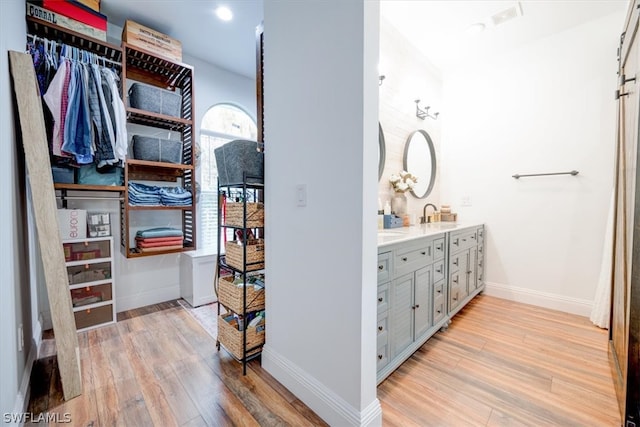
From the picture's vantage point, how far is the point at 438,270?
6.81 feet

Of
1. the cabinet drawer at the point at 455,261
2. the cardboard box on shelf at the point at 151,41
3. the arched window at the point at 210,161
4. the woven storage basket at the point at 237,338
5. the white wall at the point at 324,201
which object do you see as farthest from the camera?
the arched window at the point at 210,161

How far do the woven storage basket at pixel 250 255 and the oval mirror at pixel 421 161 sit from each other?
187 centimetres

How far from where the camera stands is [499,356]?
1.90 m

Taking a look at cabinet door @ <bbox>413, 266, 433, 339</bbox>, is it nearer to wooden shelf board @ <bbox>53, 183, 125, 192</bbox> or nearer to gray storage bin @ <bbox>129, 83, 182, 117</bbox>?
wooden shelf board @ <bbox>53, 183, 125, 192</bbox>

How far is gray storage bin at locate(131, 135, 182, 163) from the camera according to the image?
8.25 feet

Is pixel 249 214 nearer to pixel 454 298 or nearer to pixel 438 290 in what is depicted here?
pixel 438 290

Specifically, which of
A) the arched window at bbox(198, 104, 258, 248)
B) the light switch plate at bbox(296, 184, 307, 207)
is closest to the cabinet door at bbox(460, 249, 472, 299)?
the light switch plate at bbox(296, 184, 307, 207)

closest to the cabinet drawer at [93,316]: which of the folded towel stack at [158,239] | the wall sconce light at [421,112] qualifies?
the folded towel stack at [158,239]

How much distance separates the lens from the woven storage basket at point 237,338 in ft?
5.62

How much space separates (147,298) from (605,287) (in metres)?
4.44

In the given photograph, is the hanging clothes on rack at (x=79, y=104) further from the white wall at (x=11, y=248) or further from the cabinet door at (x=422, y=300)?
the cabinet door at (x=422, y=300)

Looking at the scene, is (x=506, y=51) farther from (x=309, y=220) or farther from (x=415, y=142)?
(x=309, y=220)

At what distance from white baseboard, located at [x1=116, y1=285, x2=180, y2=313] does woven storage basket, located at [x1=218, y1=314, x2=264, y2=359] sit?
1465 mm

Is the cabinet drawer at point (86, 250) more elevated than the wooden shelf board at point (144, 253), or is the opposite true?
the cabinet drawer at point (86, 250)
